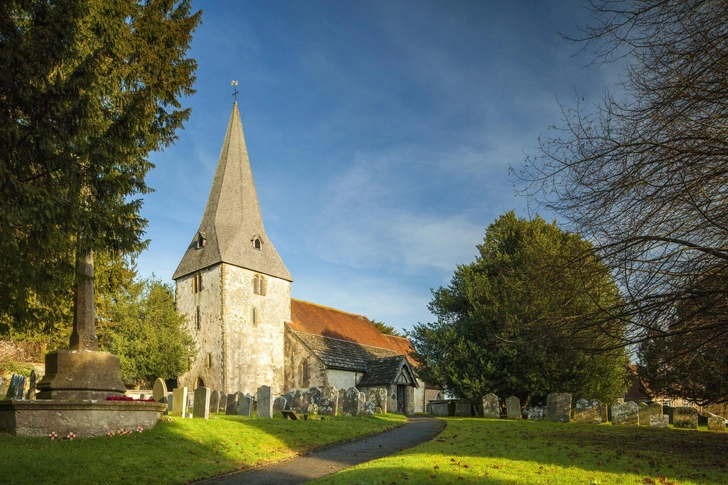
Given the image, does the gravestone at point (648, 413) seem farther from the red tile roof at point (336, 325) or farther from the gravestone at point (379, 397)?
the red tile roof at point (336, 325)

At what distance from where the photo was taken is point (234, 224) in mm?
36094

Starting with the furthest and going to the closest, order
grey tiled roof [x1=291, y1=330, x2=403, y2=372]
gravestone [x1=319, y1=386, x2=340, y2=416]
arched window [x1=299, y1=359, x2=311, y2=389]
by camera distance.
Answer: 1. grey tiled roof [x1=291, y1=330, x2=403, y2=372]
2. arched window [x1=299, y1=359, x2=311, y2=389]
3. gravestone [x1=319, y1=386, x2=340, y2=416]

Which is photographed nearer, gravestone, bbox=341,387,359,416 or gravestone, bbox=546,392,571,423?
gravestone, bbox=546,392,571,423

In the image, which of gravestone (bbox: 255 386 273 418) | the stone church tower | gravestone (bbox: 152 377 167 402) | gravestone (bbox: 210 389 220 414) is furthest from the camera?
the stone church tower

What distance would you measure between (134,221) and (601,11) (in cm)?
1133

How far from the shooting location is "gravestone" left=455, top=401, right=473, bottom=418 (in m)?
26.5

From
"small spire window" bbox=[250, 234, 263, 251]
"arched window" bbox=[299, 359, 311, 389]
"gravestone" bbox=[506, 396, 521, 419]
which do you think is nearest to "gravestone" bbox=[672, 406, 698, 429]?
"gravestone" bbox=[506, 396, 521, 419]

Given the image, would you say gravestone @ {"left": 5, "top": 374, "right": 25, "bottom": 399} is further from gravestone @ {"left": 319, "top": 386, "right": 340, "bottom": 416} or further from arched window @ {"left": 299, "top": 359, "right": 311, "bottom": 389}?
arched window @ {"left": 299, "top": 359, "right": 311, "bottom": 389}

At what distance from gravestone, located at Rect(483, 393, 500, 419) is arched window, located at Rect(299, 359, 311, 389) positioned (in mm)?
14232

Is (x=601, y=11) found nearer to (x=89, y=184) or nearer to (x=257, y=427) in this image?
(x=89, y=184)

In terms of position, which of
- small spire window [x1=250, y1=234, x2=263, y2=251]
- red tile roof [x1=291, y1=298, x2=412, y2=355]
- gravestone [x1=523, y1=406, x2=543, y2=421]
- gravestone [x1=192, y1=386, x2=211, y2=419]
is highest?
small spire window [x1=250, y1=234, x2=263, y2=251]

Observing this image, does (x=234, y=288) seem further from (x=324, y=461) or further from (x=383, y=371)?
(x=324, y=461)

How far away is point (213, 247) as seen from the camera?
34938 millimetres

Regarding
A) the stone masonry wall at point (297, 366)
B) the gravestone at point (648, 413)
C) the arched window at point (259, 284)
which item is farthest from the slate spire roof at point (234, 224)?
the gravestone at point (648, 413)
